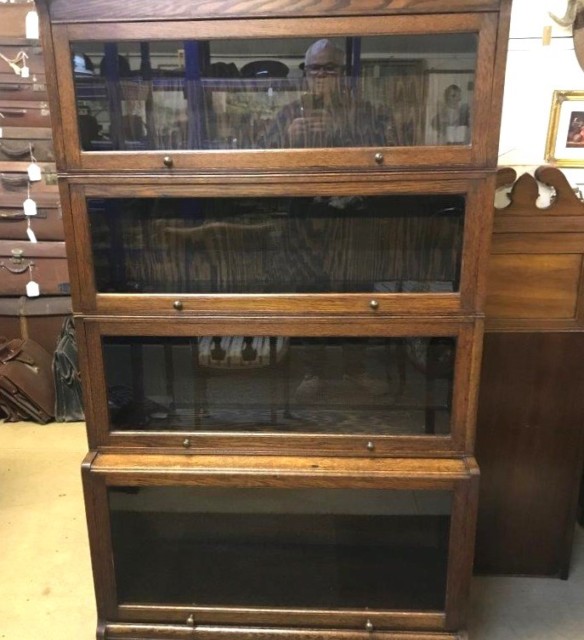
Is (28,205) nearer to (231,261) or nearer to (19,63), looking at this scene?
(19,63)

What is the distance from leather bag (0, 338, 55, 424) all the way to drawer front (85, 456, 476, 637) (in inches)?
55.8

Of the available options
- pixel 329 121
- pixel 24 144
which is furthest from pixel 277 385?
pixel 24 144

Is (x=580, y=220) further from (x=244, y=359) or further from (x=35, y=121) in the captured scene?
(x=35, y=121)

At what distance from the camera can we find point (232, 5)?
3.83ft

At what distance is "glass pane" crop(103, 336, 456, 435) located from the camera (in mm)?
1396

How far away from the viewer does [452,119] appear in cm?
123

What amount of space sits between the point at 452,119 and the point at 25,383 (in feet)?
7.20

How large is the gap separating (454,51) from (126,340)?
2.91 ft

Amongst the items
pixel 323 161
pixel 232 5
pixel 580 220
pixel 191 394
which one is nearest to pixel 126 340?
pixel 191 394

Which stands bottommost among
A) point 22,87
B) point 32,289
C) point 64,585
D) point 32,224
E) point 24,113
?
point 64,585

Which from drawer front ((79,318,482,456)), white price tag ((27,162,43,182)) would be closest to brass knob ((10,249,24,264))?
white price tag ((27,162,43,182))

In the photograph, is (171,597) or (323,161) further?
(171,597)

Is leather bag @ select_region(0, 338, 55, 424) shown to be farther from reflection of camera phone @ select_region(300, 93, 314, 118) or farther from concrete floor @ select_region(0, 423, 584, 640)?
reflection of camera phone @ select_region(300, 93, 314, 118)

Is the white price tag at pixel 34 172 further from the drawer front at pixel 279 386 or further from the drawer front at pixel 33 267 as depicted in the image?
the drawer front at pixel 279 386
